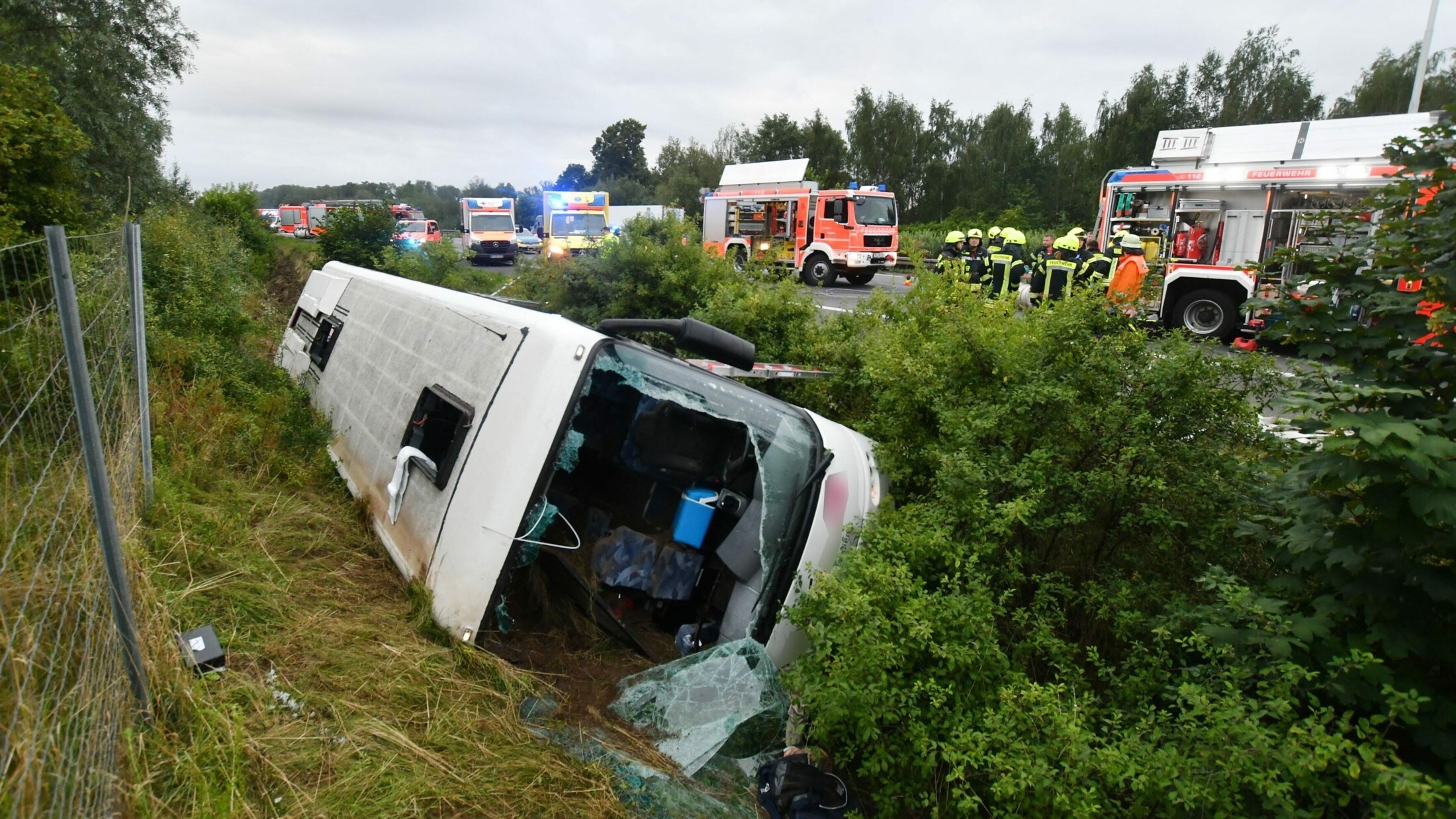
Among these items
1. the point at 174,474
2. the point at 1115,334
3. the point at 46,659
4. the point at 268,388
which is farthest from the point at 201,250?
the point at 1115,334

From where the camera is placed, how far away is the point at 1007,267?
419 inches

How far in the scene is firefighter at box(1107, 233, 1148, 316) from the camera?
3.82 meters

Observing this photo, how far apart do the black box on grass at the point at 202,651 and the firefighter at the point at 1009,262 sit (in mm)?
9323

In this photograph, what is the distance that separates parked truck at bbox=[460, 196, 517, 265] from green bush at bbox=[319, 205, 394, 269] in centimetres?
1792

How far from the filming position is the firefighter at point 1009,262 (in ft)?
35.3

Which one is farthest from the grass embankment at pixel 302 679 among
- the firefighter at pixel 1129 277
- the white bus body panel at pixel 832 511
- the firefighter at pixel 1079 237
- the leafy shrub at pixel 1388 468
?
the firefighter at pixel 1079 237

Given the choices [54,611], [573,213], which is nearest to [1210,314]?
[54,611]

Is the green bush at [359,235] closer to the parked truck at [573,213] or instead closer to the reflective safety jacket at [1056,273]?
the reflective safety jacket at [1056,273]

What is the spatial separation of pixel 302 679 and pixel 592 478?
5.88 ft

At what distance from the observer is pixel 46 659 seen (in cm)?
171

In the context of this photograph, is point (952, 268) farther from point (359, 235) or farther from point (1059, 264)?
point (359, 235)

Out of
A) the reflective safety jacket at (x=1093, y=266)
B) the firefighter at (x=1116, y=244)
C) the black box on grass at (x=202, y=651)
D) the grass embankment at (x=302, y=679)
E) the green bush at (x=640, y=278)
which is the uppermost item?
the firefighter at (x=1116, y=244)

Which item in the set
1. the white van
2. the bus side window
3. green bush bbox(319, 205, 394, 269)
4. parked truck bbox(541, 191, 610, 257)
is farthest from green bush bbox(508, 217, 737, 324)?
parked truck bbox(541, 191, 610, 257)

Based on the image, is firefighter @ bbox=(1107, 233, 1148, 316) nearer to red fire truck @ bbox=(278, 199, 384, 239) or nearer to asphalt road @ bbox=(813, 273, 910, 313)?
asphalt road @ bbox=(813, 273, 910, 313)
